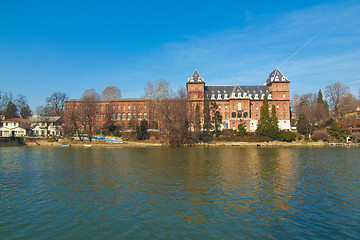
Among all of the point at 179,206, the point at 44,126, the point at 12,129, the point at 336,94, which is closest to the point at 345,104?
the point at 336,94

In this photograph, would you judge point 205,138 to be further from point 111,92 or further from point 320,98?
point 111,92

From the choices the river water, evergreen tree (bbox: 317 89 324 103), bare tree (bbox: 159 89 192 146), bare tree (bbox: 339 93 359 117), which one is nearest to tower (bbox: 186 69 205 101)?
bare tree (bbox: 159 89 192 146)

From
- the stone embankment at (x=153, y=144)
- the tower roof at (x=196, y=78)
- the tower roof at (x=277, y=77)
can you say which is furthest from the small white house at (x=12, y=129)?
the tower roof at (x=277, y=77)

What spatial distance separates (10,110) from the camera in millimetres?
81562

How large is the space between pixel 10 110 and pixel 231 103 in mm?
75418

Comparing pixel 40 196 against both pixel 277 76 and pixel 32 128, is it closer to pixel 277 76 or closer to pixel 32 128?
pixel 32 128

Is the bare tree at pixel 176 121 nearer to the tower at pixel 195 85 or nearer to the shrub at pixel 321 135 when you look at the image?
the tower at pixel 195 85

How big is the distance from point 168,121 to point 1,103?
68040mm

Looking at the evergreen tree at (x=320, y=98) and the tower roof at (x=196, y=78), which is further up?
the tower roof at (x=196, y=78)

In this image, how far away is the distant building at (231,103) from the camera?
74.1m

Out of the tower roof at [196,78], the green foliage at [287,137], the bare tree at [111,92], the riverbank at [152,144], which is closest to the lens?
the riverbank at [152,144]

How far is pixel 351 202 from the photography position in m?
12.4

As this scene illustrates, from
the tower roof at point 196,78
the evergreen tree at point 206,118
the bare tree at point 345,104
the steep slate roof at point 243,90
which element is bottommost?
the evergreen tree at point 206,118

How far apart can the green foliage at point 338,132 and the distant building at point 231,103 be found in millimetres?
16783
